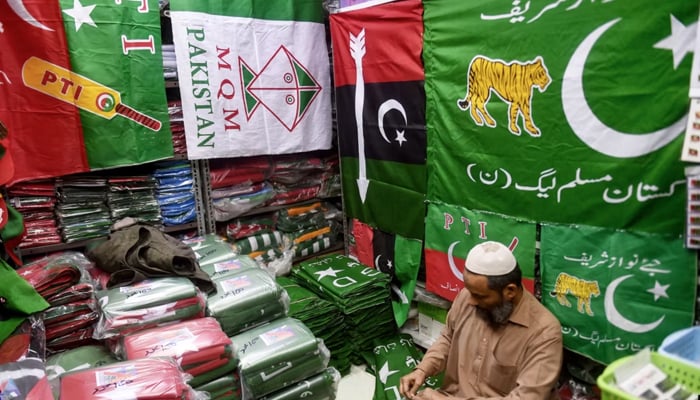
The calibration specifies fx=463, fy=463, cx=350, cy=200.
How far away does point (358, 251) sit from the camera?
362 cm

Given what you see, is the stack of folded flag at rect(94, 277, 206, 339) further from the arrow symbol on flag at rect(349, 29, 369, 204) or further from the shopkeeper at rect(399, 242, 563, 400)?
the arrow symbol on flag at rect(349, 29, 369, 204)

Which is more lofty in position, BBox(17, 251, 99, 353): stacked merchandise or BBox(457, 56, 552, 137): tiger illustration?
BBox(457, 56, 552, 137): tiger illustration

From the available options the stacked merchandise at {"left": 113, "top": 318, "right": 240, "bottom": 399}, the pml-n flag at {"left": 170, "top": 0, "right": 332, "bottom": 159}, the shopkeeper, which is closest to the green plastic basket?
the shopkeeper

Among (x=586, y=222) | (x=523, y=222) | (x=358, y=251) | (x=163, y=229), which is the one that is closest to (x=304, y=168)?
(x=358, y=251)

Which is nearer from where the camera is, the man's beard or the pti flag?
the man's beard

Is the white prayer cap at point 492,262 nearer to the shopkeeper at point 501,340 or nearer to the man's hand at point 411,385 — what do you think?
the shopkeeper at point 501,340

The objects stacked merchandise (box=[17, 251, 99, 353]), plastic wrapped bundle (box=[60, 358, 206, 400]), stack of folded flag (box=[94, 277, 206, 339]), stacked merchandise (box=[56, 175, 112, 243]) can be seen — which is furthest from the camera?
stacked merchandise (box=[56, 175, 112, 243])

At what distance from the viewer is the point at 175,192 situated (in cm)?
310

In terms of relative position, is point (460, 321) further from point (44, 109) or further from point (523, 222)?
point (44, 109)

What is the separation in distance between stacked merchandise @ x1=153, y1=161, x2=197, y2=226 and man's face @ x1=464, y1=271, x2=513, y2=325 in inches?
79.7

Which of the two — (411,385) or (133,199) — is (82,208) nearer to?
(133,199)

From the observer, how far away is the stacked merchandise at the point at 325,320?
9.77ft

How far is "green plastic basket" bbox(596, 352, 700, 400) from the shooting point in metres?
1.24

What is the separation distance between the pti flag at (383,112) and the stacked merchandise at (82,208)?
1691 millimetres
